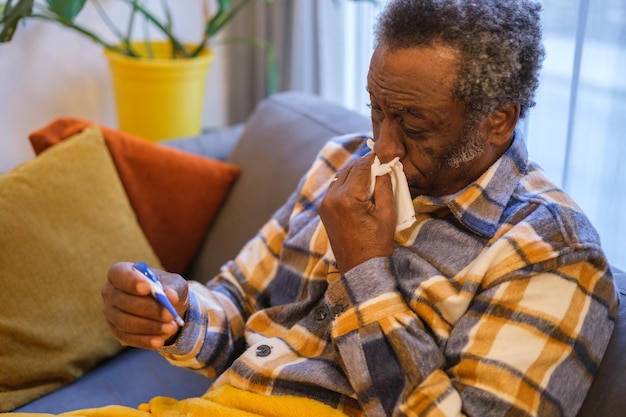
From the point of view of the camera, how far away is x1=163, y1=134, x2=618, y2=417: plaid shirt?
3.54 feet

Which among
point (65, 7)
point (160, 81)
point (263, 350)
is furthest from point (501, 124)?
point (160, 81)

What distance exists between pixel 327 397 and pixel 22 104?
5.96ft

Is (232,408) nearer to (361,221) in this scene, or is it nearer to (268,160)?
(361,221)

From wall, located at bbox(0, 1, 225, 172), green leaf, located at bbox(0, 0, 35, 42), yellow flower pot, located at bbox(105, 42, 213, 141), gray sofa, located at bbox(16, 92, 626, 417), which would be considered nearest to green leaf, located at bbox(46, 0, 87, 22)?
green leaf, located at bbox(0, 0, 35, 42)

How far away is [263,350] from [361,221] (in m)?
0.29

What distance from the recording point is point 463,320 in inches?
44.8

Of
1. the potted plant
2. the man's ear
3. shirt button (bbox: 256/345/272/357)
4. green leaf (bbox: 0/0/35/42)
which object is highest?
green leaf (bbox: 0/0/35/42)

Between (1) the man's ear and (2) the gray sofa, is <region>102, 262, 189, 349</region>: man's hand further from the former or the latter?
(1) the man's ear

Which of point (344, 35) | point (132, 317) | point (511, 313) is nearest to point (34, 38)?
point (344, 35)

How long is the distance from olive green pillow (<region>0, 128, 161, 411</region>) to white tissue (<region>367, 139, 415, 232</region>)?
794 millimetres

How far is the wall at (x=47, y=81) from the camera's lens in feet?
8.34

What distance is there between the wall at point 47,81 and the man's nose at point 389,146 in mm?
1725

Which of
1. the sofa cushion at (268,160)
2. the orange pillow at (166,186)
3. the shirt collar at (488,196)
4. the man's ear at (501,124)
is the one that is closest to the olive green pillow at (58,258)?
the orange pillow at (166,186)

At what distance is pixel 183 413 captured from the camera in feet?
4.12
